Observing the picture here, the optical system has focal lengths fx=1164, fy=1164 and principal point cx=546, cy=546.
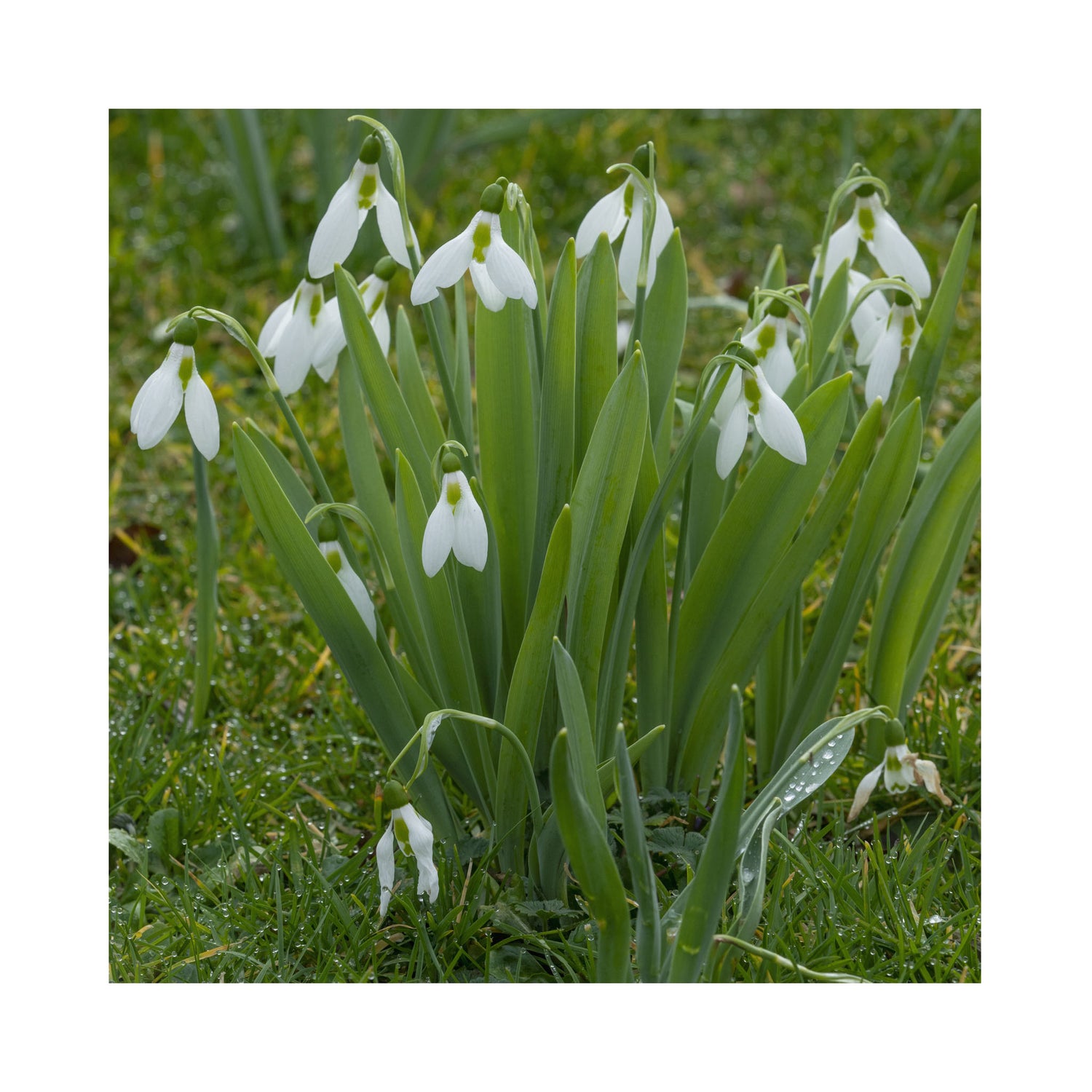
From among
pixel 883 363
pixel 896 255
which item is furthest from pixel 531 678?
pixel 896 255

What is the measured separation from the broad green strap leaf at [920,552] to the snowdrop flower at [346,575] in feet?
2.52

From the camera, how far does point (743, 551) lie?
5.06 ft

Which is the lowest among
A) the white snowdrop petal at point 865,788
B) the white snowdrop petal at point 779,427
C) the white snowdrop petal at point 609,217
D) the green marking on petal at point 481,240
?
the white snowdrop petal at point 865,788

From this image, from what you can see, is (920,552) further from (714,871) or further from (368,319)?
(368,319)

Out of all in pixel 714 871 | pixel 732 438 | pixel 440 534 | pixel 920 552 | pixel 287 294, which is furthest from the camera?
pixel 287 294

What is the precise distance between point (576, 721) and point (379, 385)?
1.69ft

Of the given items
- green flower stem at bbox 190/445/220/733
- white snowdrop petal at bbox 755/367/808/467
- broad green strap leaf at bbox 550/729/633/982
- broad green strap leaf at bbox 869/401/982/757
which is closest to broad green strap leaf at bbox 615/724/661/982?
broad green strap leaf at bbox 550/729/633/982

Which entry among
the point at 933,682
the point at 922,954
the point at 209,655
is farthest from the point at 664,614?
the point at 209,655

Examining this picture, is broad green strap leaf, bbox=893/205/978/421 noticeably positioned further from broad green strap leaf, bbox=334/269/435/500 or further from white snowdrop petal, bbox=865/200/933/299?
broad green strap leaf, bbox=334/269/435/500

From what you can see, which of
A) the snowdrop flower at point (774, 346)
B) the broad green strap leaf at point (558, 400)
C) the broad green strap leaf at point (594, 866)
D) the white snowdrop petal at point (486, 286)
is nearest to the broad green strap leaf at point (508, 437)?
the broad green strap leaf at point (558, 400)

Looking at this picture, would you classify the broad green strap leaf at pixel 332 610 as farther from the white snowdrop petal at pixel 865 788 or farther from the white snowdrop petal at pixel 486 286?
the white snowdrop petal at pixel 865 788

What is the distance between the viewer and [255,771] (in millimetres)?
1853

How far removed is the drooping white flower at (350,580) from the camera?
1442mm

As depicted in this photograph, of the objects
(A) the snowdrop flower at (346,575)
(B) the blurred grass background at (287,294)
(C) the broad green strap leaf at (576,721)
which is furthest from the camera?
(B) the blurred grass background at (287,294)
